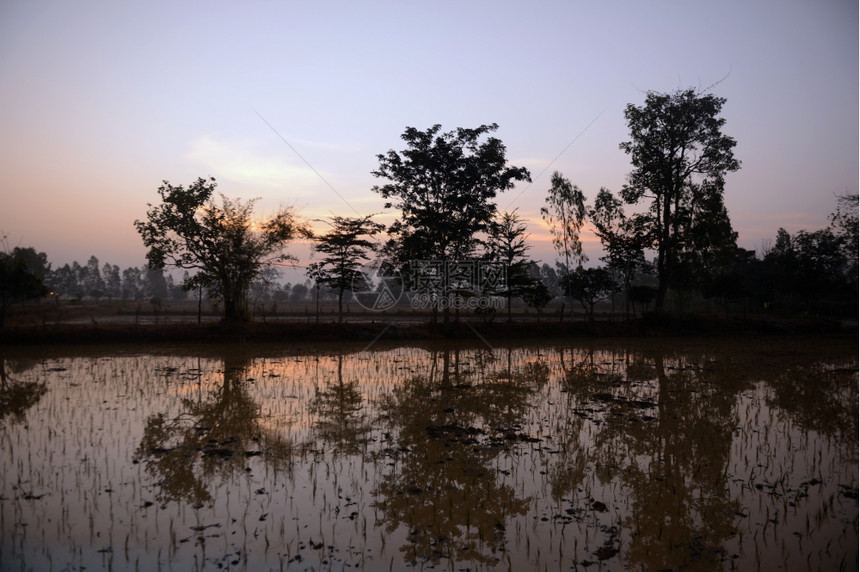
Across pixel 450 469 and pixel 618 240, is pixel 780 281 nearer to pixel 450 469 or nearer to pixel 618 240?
pixel 618 240

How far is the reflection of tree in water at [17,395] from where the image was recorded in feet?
36.0

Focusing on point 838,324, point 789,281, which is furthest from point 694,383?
point 789,281

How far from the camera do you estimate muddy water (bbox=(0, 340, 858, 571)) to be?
5.25 metres

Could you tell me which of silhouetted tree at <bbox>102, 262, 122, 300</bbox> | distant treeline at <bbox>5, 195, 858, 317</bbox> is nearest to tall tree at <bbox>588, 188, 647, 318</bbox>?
distant treeline at <bbox>5, 195, 858, 317</bbox>

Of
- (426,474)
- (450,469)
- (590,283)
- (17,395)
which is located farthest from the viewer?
(590,283)

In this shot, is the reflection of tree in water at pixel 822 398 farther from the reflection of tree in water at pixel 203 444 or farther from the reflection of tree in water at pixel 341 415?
the reflection of tree in water at pixel 203 444

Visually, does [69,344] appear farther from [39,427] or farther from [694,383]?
[694,383]

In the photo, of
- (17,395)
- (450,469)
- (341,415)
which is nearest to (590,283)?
(341,415)

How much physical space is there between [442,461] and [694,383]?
9908 mm

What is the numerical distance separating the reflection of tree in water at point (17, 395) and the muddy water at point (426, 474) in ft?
0.34

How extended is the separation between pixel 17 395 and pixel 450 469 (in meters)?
11.5

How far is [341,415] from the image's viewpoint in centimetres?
1080

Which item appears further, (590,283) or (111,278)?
(111,278)

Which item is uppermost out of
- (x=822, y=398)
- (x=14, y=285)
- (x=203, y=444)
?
(x=14, y=285)
